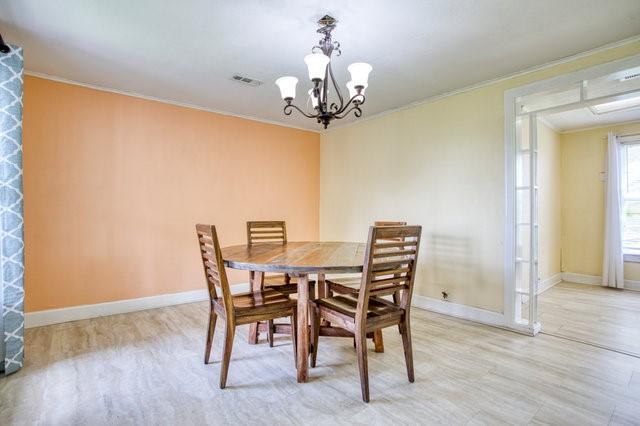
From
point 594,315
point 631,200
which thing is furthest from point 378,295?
point 631,200

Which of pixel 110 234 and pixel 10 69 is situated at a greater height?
pixel 10 69

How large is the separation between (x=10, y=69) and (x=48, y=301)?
206cm

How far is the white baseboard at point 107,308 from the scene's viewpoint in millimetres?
3066

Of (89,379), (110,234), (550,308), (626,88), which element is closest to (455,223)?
(550,308)

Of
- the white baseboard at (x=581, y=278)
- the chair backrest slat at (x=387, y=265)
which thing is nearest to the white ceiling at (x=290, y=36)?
the chair backrest slat at (x=387, y=265)

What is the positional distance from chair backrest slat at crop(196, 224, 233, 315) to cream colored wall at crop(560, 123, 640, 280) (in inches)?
210

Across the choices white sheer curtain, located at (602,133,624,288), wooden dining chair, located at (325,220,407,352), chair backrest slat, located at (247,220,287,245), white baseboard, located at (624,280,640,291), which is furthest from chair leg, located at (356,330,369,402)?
white baseboard, located at (624,280,640,291)

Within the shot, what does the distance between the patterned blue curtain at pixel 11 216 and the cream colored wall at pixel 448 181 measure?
2.85 meters

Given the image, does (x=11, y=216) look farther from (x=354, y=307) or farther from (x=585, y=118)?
(x=585, y=118)

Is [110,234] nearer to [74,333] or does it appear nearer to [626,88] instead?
[74,333]

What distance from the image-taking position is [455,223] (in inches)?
135

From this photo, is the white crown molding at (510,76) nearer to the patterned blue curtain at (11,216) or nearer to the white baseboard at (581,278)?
the patterned blue curtain at (11,216)

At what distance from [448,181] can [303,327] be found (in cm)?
230

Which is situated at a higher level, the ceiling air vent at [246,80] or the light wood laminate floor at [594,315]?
the ceiling air vent at [246,80]
